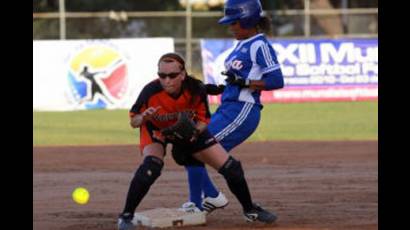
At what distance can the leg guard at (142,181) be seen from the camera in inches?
332

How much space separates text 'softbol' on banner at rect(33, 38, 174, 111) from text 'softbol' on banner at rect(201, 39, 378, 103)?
2101mm

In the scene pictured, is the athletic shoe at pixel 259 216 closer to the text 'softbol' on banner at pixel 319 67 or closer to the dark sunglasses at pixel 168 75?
the dark sunglasses at pixel 168 75

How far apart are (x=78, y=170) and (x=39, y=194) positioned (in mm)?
2709

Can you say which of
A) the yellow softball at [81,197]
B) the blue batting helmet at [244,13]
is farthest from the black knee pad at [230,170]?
the yellow softball at [81,197]

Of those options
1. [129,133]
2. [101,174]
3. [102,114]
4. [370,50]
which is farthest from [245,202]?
[370,50]

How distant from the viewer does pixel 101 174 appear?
13.8 m

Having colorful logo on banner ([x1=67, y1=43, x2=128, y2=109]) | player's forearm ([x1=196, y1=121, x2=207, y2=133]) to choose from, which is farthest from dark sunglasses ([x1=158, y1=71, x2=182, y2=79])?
colorful logo on banner ([x1=67, y1=43, x2=128, y2=109])

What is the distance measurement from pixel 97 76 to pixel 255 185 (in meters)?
14.5

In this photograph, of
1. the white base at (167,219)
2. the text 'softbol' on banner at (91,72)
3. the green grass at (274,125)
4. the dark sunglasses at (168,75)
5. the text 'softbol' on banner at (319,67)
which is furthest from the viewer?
the text 'softbol' on banner at (319,67)

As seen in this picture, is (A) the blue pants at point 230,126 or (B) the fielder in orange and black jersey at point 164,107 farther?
(A) the blue pants at point 230,126

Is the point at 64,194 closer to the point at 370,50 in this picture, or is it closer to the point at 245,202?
the point at 245,202

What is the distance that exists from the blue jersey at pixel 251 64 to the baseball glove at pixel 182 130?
842mm
